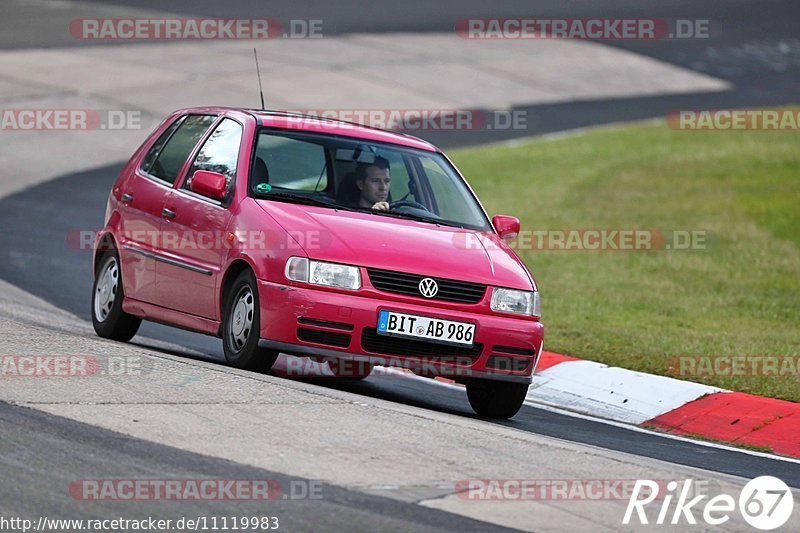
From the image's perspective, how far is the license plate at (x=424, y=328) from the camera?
360 inches

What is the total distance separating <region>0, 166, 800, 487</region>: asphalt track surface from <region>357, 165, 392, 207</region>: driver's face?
4.26ft

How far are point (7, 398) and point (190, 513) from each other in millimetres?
2007

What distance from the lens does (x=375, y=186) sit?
401 inches

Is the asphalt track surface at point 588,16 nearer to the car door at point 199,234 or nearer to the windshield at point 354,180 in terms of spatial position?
the windshield at point 354,180

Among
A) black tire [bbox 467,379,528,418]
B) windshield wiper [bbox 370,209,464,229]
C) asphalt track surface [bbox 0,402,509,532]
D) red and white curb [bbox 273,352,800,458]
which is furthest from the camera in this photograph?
red and white curb [bbox 273,352,800,458]

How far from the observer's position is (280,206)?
9.70 metres

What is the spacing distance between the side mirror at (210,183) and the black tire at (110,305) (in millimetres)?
1485

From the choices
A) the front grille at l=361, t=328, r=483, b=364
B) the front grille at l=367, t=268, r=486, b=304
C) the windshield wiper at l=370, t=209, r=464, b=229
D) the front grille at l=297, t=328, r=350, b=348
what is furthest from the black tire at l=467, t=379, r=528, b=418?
the front grille at l=297, t=328, r=350, b=348

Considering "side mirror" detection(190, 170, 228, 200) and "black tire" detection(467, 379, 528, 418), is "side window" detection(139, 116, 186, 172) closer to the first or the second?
"side mirror" detection(190, 170, 228, 200)

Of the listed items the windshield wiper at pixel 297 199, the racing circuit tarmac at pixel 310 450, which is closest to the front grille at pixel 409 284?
the racing circuit tarmac at pixel 310 450

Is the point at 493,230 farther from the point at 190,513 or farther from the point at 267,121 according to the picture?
the point at 190,513

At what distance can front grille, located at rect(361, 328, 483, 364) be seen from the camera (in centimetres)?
916

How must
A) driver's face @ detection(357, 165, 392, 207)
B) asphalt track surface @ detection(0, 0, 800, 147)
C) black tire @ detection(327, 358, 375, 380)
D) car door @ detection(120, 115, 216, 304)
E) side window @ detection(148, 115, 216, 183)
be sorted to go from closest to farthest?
driver's face @ detection(357, 165, 392, 207), black tire @ detection(327, 358, 375, 380), car door @ detection(120, 115, 216, 304), side window @ detection(148, 115, 216, 183), asphalt track surface @ detection(0, 0, 800, 147)

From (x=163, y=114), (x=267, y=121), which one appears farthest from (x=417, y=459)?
(x=163, y=114)
